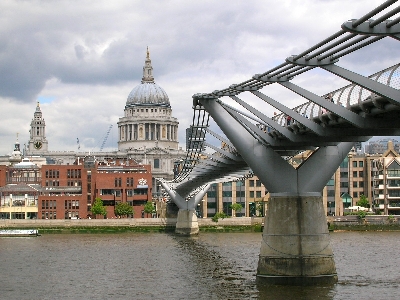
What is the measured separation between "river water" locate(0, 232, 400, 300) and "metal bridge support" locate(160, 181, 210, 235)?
894 inches

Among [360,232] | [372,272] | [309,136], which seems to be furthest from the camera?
[360,232]

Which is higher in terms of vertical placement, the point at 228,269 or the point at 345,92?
the point at 345,92

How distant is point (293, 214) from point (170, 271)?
1357cm

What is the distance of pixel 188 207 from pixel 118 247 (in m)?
31.5

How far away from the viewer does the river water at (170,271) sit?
134 feet

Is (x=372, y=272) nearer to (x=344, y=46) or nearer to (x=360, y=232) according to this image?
(x=344, y=46)

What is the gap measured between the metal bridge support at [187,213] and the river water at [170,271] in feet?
74.5

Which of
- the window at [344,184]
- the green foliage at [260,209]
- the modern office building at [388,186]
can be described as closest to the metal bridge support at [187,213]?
the green foliage at [260,209]

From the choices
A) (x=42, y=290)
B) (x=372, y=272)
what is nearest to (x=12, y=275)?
(x=42, y=290)

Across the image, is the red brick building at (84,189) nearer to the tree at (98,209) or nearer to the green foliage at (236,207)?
the tree at (98,209)

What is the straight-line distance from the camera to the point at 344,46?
26.4m

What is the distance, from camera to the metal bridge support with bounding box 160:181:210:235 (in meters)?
105

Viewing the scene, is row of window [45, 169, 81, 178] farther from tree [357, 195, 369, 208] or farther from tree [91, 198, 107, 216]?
tree [357, 195, 369, 208]

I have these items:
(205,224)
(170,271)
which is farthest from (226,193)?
(170,271)
